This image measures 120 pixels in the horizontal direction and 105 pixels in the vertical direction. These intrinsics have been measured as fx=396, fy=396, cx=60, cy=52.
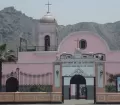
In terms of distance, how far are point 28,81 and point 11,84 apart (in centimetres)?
287

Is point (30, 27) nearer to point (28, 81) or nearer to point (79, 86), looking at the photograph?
point (28, 81)

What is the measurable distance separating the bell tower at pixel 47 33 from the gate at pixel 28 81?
18.8ft

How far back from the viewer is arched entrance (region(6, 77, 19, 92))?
50.8m

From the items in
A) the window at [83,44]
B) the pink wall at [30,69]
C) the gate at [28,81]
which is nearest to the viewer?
the gate at [28,81]

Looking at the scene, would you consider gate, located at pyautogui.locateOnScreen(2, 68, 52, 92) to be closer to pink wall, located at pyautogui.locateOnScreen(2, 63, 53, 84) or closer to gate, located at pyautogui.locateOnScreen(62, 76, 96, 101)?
pink wall, located at pyautogui.locateOnScreen(2, 63, 53, 84)

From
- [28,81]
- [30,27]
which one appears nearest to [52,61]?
[28,81]

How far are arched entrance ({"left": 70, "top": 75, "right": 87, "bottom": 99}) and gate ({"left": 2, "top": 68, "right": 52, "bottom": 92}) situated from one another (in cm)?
428

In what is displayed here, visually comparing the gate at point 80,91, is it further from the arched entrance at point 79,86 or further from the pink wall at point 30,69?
the pink wall at point 30,69

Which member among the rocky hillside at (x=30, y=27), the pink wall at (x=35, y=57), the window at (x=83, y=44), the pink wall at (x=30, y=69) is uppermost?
the rocky hillside at (x=30, y=27)

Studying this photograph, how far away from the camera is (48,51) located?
2047 inches

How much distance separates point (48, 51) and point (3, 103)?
14715mm

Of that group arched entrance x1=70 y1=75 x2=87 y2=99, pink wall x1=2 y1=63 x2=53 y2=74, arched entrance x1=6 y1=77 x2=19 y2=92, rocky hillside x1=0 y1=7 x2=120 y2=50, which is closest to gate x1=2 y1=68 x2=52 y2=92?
arched entrance x1=6 y1=77 x2=19 y2=92

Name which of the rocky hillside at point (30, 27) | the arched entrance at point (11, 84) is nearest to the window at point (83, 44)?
the arched entrance at point (11, 84)

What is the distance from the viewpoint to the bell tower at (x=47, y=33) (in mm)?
54500
